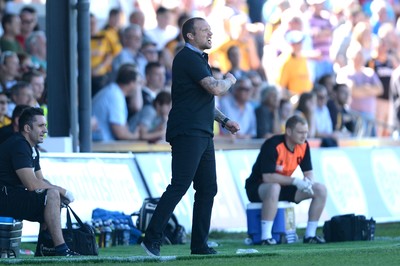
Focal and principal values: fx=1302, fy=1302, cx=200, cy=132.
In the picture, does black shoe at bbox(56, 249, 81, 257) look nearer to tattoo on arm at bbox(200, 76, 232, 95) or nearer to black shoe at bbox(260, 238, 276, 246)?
tattoo on arm at bbox(200, 76, 232, 95)

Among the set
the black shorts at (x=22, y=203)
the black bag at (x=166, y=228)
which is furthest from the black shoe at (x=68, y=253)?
the black bag at (x=166, y=228)

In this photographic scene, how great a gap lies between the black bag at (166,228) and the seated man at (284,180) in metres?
0.97

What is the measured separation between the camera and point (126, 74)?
18891mm

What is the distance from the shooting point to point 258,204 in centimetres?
1586

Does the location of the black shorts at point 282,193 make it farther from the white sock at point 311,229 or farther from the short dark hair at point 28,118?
the short dark hair at point 28,118

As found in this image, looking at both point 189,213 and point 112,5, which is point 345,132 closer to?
point 112,5

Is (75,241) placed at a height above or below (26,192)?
below

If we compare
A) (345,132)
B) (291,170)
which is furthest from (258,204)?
(345,132)

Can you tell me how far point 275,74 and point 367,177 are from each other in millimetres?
4488

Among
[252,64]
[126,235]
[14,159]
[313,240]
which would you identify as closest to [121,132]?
[126,235]

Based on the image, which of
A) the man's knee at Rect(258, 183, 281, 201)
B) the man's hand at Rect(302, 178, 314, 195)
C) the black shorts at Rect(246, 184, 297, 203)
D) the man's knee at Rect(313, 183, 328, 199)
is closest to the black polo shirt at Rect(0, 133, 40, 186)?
the man's knee at Rect(258, 183, 281, 201)

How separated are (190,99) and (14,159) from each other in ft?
6.07

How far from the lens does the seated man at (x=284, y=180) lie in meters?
15.5

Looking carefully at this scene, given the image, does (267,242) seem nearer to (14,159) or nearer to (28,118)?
(28,118)
